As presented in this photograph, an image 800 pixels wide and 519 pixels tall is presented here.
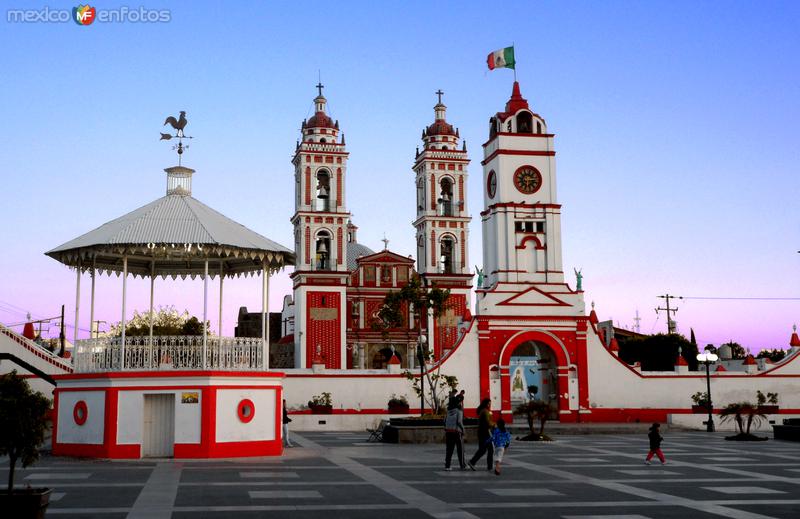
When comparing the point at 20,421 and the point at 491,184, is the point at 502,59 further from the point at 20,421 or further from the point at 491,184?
the point at 20,421

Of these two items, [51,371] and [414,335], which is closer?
[51,371]

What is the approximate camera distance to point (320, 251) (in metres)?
65.5

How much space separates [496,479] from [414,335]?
51445 millimetres

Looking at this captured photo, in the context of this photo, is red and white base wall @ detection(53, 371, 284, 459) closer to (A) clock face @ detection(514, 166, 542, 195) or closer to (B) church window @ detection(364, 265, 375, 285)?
(A) clock face @ detection(514, 166, 542, 195)

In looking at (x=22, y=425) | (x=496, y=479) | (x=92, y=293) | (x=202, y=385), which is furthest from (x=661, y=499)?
(x=92, y=293)

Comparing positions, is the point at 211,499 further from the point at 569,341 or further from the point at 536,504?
the point at 569,341

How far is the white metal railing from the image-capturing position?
24.8 metres

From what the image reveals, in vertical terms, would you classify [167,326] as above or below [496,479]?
above

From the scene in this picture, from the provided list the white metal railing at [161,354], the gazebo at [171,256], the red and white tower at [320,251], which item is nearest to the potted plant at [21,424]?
the gazebo at [171,256]

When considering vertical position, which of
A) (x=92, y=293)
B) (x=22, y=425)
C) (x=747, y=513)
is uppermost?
(x=92, y=293)

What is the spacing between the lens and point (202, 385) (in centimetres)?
2442

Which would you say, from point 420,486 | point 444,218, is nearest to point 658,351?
point 444,218

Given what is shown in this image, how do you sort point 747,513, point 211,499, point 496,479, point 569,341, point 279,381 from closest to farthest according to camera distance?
1. point 747,513
2. point 211,499
3. point 496,479
4. point 279,381
5. point 569,341

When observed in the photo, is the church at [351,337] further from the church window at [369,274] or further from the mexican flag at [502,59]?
the mexican flag at [502,59]
